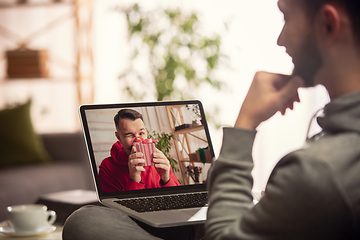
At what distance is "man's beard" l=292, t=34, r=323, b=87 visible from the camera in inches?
18.4

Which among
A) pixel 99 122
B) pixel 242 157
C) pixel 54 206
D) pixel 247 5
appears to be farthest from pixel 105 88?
pixel 242 157

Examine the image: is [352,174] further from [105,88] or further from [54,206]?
[105,88]

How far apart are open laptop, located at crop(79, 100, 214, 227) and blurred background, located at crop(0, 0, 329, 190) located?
1482mm

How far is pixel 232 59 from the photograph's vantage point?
8.95ft

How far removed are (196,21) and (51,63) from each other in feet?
4.68

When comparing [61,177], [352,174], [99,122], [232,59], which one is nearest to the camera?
[352,174]

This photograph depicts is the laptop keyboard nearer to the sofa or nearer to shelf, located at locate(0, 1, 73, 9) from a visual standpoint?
the sofa

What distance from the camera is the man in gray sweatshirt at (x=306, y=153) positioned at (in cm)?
39

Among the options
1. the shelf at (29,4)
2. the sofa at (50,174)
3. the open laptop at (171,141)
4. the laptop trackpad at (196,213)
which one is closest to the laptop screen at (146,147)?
the open laptop at (171,141)

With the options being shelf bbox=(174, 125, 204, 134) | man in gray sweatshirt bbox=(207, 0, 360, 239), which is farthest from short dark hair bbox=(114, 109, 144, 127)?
man in gray sweatshirt bbox=(207, 0, 360, 239)

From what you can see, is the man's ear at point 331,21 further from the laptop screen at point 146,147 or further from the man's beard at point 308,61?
the laptop screen at point 146,147

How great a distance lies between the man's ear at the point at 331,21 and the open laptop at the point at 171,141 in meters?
0.48

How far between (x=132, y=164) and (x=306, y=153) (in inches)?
22.2

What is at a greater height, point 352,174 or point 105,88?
point 105,88
